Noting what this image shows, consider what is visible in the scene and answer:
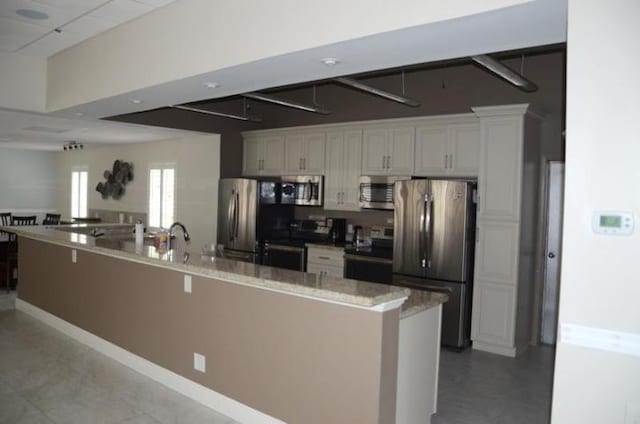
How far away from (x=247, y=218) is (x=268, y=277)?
3913 millimetres

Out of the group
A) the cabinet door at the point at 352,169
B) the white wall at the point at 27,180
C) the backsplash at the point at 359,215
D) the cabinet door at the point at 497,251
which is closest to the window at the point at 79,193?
the white wall at the point at 27,180

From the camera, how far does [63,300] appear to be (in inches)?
213

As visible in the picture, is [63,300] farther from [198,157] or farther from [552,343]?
[552,343]

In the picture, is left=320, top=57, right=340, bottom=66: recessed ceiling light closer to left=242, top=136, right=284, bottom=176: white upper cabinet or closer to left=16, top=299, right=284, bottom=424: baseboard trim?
left=16, top=299, right=284, bottom=424: baseboard trim

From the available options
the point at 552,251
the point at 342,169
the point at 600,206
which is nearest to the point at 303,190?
the point at 342,169

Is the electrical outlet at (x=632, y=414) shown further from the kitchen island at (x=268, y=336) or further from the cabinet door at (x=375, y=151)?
the cabinet door at (x=375, y=151)

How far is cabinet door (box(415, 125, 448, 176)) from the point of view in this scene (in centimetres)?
557

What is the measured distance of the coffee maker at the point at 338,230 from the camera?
6824 mm

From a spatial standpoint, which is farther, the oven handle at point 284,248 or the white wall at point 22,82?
the oven handle at point 284,248

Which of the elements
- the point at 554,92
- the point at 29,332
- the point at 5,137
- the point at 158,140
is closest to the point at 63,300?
the point at 29,332

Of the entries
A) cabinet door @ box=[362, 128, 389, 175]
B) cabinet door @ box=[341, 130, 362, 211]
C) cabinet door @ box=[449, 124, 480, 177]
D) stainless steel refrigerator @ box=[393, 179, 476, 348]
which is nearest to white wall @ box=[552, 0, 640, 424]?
stainless steel refrigerator @ box=[393, 179, 476, 348]

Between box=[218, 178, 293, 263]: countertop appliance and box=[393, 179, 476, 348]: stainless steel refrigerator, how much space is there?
226 cm

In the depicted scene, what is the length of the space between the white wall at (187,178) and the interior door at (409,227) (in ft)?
10.1

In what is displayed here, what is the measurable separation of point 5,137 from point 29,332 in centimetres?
485
